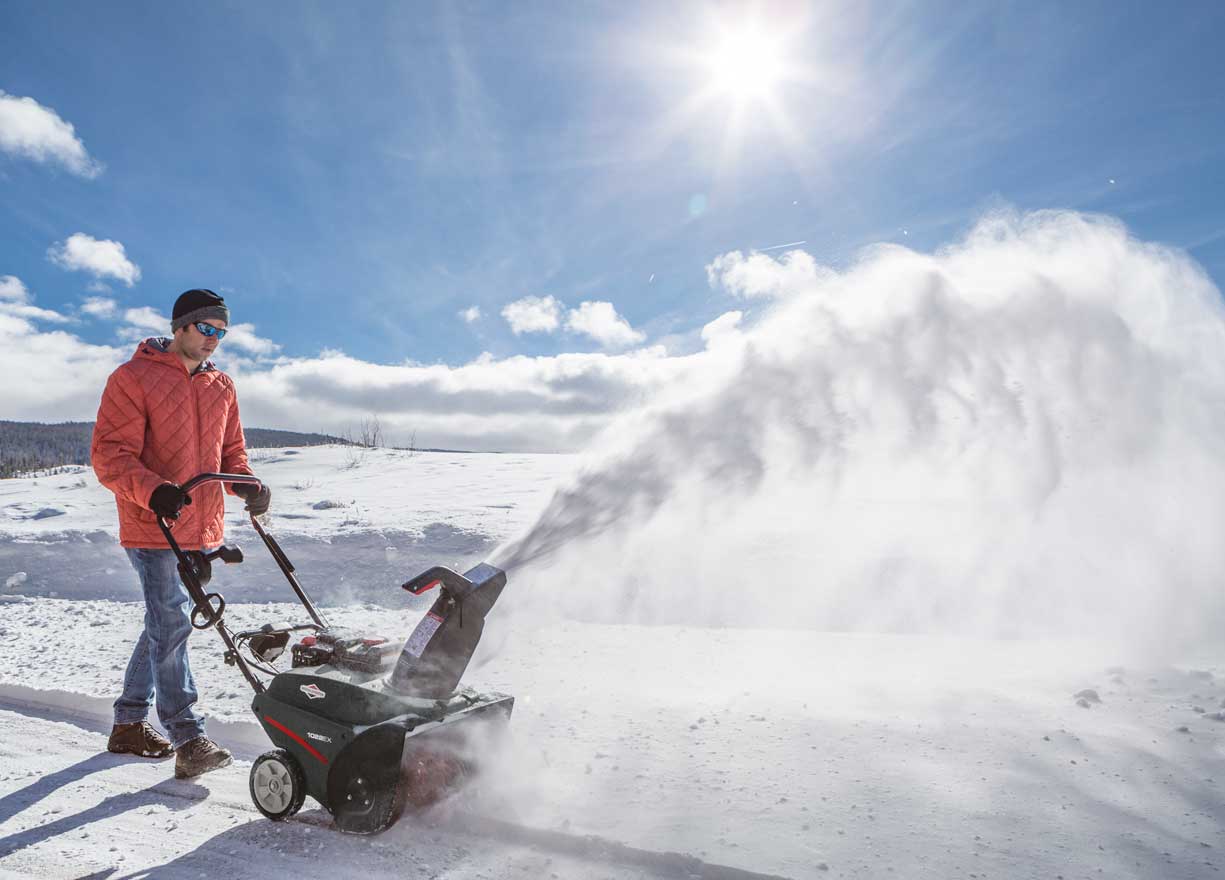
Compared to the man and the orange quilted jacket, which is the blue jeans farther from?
the orange quilted jacket

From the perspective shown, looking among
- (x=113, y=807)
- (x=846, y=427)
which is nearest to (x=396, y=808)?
(x=113, y=807)

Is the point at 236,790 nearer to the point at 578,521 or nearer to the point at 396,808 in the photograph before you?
the point at 396,808

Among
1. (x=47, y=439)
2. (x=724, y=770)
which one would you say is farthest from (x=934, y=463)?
(x=47, y=439)

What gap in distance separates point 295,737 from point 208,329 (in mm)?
2027

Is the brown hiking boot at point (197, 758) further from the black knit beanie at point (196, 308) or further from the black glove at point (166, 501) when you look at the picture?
the black knit beanie at point (196, 308)

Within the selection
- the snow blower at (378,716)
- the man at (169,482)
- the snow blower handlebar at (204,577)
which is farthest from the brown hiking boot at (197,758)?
the snow blower at (378,716)

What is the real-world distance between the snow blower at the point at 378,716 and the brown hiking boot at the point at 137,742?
94cm

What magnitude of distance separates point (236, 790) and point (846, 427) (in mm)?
5035

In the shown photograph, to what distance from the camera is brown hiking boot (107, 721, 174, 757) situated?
11.7 ft

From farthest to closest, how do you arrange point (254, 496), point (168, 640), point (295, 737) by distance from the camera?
point (254, 496) < point (168, 640) < point (295, 737)

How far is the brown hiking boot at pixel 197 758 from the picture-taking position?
3293 mm

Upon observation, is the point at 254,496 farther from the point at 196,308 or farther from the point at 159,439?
the point at 196,308

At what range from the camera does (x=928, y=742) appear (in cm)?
331

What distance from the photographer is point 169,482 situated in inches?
129
